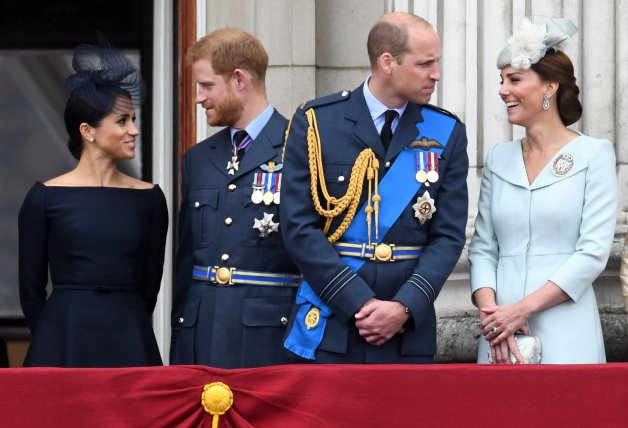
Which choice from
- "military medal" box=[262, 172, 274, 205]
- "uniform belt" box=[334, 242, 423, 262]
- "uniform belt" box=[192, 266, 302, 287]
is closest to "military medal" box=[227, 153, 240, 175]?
"military medal" box=[262, 172, 274, 205]

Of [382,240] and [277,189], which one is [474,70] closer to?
[277,189]

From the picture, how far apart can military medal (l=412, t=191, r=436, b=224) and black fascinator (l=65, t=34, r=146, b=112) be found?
120 cm

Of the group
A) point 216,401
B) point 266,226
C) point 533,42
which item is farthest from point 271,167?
point 216,401

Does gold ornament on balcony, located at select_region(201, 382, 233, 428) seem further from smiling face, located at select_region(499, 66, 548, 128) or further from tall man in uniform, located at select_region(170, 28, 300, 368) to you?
smiling face, located at select_region(499, 66, 548, 128)

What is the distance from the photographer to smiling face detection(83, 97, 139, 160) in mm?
5418

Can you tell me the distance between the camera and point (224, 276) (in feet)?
17.3

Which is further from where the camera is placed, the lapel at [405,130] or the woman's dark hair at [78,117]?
the woman's dark hair at [78,117]

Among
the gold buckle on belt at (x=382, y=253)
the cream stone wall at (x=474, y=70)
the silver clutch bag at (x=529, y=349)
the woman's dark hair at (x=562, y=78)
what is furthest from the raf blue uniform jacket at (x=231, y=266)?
the cream stone wall at (x=474, y=70)

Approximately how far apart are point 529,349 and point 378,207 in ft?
2.16

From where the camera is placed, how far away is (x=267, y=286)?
17.3 ft

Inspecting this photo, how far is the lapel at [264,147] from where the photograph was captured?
5371 millimetres

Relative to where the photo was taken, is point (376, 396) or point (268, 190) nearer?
point (376, 396)

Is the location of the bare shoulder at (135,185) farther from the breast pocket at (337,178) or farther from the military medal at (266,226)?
the breast pocket at (337,178)

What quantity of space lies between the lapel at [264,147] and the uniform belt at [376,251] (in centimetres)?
61
